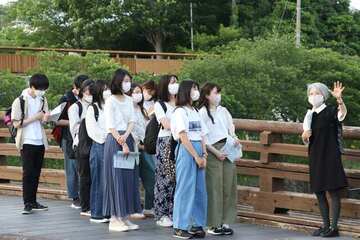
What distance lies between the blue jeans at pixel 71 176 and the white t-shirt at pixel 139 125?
1.27 meters

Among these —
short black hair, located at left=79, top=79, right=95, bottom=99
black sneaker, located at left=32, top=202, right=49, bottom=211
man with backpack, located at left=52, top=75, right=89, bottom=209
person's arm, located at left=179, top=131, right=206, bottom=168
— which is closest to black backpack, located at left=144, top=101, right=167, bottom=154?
person's arm, located at left=179, top=131, right=206, bottom=168

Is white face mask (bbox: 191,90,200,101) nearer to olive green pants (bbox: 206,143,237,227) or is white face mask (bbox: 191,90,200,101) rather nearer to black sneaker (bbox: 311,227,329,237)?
olive green pants (bbox: 206,143,237,227)

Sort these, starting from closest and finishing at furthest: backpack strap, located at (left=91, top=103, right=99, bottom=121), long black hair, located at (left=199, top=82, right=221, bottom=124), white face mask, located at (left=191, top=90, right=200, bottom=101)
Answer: white face mask, located at (left=191, top=90, right=200, bottom=101) → long black hair, located at (left=199, top=82, right=221, bottom=124) → backpack strap, located at (left=91, top=103, right=99, bottom=121)

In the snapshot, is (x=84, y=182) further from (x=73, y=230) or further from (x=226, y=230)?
(x=226, y=230)

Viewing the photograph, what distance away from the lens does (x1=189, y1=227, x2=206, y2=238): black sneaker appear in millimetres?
8039

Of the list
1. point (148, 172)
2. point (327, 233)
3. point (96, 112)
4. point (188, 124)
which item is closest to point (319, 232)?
point (327, 233)

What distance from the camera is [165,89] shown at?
8445mm

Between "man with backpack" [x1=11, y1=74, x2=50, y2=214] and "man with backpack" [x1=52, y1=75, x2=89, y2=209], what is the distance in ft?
1.18

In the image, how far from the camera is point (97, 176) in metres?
8.91

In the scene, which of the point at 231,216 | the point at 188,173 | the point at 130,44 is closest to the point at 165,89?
the point at 188,173

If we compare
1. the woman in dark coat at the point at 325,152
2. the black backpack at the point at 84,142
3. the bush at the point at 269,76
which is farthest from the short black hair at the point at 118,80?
the bush at the point at 269,76

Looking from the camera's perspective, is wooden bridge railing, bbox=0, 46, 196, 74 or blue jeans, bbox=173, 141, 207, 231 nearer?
blue jeans, bbox=173, 141, 207, 231

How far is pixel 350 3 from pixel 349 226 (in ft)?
115

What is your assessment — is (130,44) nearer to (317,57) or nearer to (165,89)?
(317,57)
